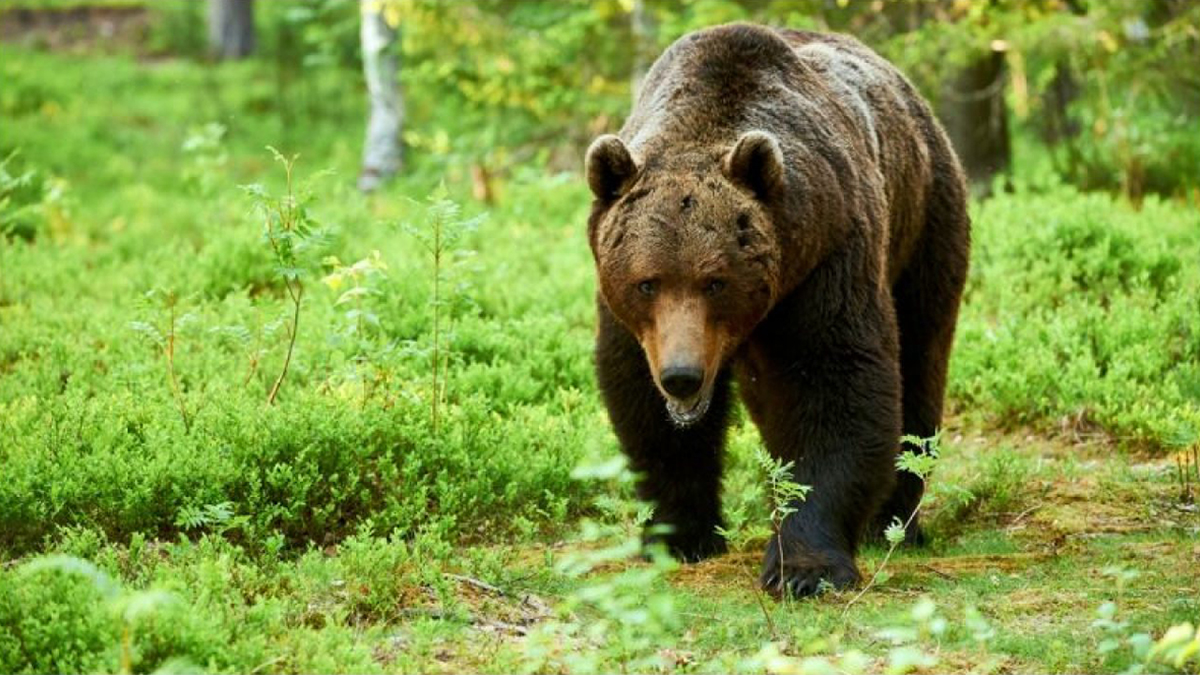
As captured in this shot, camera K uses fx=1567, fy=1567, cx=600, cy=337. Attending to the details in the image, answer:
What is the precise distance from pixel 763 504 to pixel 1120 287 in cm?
389

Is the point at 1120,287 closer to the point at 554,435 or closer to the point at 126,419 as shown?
the point at 554,435

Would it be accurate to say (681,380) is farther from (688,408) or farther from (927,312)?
(927,312)

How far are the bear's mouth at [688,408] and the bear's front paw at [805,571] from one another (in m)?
0.62

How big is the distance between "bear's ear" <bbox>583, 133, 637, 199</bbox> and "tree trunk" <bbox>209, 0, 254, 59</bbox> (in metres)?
22.1

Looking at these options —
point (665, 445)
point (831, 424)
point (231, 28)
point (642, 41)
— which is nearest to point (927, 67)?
point (642, 41)

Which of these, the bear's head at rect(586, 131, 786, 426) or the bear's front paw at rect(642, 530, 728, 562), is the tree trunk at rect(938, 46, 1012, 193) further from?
the bear's head at rect(586, 131, 786, 426)

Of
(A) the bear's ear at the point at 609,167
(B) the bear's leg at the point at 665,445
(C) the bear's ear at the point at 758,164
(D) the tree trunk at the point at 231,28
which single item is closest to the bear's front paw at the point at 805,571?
(B) the bear's leg at the point at 665,445

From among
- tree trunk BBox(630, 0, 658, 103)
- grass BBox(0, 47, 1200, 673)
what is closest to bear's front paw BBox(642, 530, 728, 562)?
grass BBox(0, 47, 1200, 673)

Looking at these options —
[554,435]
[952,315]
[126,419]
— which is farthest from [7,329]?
[952,315]

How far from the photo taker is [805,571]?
19.2 feet

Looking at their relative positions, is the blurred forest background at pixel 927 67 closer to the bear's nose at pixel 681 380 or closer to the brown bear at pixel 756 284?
the brown bear at pixel 756 284

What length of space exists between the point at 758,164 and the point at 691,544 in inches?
69.8

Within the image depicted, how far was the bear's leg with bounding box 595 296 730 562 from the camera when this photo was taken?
6.30 m

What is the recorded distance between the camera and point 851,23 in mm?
13602
